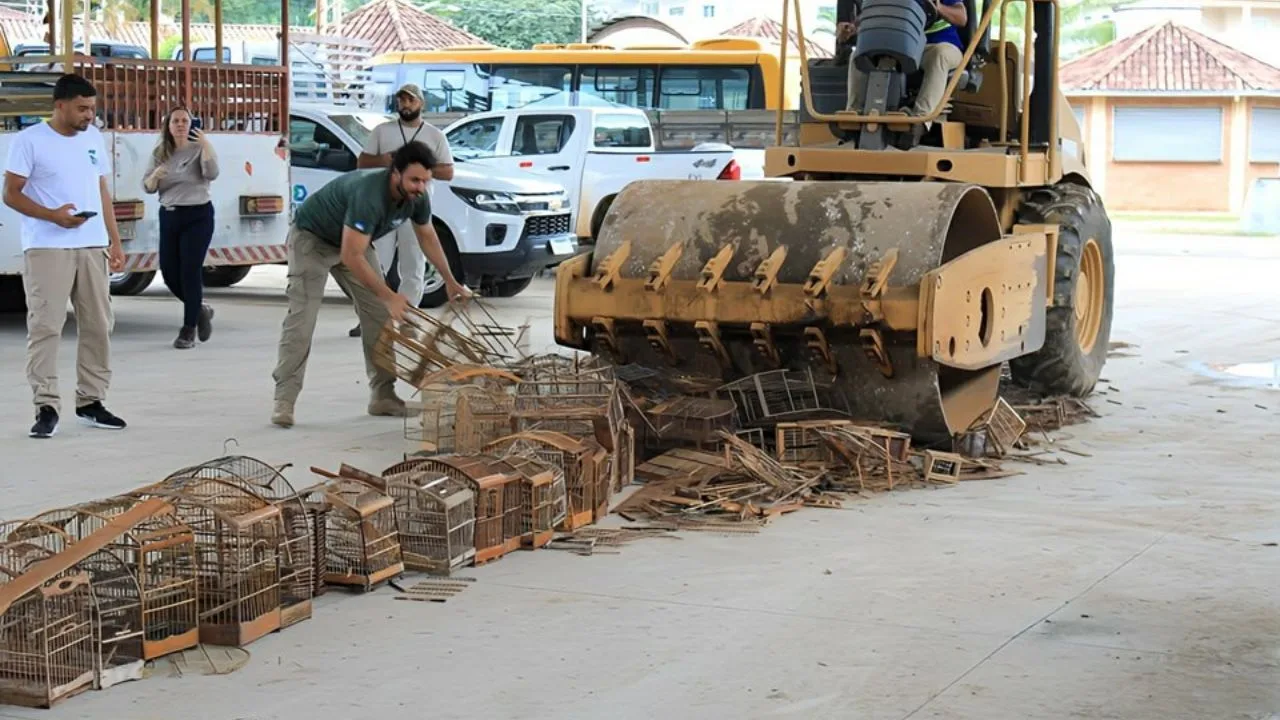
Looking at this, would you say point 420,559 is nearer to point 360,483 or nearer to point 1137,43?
point 360,483

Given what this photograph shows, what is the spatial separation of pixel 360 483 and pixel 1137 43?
149ft

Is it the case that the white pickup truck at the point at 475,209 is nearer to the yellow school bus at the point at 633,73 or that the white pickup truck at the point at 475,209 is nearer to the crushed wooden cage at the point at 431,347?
the crushed wooden cage at the point at 431,347

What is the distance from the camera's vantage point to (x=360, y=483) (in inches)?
291

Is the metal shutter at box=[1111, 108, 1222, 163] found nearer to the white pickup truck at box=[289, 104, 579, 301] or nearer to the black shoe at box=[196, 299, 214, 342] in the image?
the white pickup truck at box=[289, 104, 579, 301]

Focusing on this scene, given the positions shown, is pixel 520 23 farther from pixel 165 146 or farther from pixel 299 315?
pixel 299 315

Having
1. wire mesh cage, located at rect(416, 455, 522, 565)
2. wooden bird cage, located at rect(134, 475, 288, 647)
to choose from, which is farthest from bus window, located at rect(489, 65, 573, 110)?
wooden bird cage, located at rect(134, 475, 288, 647)

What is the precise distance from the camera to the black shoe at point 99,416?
10695 millimetres

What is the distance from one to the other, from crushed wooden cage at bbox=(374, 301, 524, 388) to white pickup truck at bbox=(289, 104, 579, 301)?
7113 mm

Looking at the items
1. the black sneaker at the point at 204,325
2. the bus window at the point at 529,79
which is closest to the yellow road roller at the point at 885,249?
the black sneaker at the point at 204,325

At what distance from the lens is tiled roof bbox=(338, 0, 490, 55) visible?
174ft

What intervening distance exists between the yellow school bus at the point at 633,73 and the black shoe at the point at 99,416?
19.3 meters

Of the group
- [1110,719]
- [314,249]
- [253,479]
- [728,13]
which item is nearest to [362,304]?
[314,249]

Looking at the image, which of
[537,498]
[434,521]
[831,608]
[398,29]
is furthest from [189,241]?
[398,29]

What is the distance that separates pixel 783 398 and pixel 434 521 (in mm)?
→ 3037
